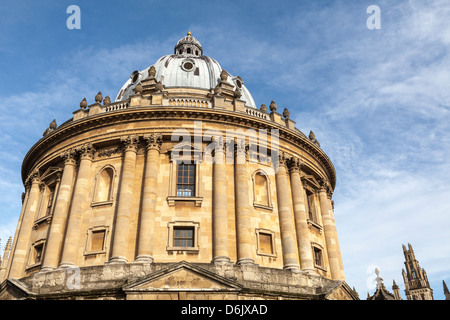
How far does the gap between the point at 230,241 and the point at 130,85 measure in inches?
864

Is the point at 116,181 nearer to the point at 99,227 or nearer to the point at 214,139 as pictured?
the point at 99,227

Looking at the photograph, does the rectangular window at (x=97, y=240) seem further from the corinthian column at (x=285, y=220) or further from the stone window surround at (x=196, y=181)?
the corinthian column at (x=285, y=220)

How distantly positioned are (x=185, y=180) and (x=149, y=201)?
307 centimetres

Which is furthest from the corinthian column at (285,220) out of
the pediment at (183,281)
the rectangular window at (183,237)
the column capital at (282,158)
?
the rectangular window at (183,237)

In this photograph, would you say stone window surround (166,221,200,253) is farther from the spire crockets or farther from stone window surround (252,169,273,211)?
the spire crockets

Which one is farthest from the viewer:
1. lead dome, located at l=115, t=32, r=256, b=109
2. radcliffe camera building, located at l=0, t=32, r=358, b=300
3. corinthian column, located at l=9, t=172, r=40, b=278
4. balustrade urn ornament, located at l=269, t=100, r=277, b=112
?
lead dome, located at l=115, t=32, r=256, b=109

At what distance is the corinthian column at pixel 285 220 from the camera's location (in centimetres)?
2486

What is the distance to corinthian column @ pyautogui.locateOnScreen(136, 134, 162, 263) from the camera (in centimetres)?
2266

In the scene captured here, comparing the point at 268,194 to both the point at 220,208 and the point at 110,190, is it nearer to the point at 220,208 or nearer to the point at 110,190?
the point at 220,208

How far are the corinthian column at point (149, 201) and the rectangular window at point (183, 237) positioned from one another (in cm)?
149

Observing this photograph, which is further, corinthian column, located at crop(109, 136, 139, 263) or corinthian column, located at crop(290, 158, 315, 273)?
corinthian column, located at crop(290, 158, 315, 273)

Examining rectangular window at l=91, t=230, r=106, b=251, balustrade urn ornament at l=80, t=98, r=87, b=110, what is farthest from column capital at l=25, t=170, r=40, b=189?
rectangular window at l=91, t=230, r=106, b=251

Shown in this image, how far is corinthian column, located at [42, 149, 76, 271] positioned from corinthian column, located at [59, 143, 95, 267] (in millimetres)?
773
